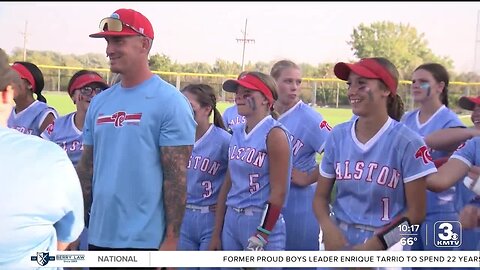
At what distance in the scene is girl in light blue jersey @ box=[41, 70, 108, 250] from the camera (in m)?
2.71

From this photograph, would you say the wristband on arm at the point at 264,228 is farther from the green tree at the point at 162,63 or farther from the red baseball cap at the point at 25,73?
the red baseball cap at the point at 25,73

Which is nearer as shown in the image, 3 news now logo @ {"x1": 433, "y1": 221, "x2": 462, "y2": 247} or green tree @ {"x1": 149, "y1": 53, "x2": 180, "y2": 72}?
3 news now logo @ {"x1": 433, "y1": 221, "x2": 462, "y2": 247}

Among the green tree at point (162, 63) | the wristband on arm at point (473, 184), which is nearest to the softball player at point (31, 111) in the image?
the green tree at point (162, 63)

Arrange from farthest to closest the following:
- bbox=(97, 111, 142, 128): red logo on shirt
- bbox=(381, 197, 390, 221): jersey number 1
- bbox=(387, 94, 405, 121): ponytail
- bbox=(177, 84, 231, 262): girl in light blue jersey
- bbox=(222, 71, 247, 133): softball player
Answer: bbox=(222, 71, 247, 133): softball player < bbox=(177, 84, 231, 262): girl in light blue jersey < bbox=(387, 94, 405, 121): ponytail < bbox=(381, 197, 390, 221): jersey number 1 < bbox=(97, 111, 142, 128): red logo on shirt

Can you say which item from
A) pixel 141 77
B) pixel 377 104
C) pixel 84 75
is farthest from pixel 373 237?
pixel 84 75

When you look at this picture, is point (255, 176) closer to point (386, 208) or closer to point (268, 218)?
point (268, 218)

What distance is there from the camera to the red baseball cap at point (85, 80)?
2.72m

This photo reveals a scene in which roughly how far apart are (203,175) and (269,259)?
462mm

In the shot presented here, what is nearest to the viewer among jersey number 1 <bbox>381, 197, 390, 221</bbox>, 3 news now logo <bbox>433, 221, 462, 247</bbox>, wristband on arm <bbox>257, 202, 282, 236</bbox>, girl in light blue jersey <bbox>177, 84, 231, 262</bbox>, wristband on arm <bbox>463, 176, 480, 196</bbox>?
jersey number 1 <bbox>381, 197, 390, 221</bbox>

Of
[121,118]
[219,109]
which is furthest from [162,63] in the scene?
[121,118]

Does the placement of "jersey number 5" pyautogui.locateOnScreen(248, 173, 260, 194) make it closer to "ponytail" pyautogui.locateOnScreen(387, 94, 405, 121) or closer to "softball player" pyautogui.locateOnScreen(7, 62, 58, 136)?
"ponytail" pyautogui.locateOnScreen(387, 94, 405, 121)

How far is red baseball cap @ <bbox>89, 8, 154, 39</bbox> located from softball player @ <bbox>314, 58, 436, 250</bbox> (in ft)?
2.09

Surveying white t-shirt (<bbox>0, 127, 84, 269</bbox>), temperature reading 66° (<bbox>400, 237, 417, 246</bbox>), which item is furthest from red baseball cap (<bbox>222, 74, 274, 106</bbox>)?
white t-shirt (<bbox>0, 127, 84, 269</bbox>)

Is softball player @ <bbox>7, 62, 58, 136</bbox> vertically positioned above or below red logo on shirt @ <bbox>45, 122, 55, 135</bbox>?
above
